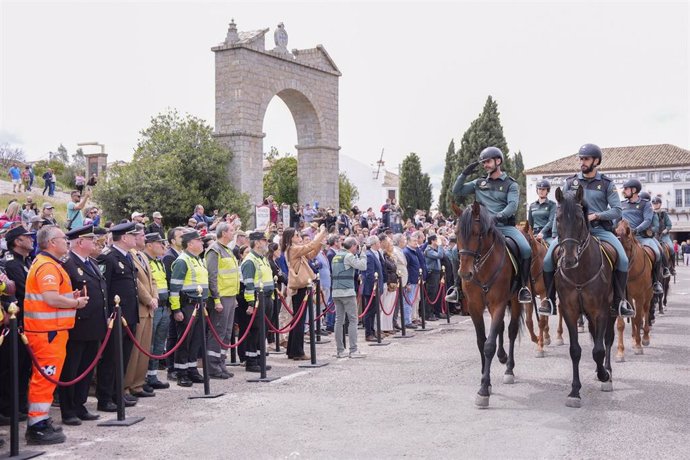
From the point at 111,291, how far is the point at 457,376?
15.7 ft

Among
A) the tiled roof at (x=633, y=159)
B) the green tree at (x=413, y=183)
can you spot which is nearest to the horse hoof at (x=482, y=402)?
the green tree at (x=413, y=183)

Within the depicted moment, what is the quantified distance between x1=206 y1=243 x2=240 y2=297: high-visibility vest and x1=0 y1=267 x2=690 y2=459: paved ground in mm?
1299

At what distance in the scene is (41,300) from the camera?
7.55 meters

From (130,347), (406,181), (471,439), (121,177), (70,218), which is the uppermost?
(406,181)

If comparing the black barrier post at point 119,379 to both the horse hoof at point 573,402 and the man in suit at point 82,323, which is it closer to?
the man in suit at point 82,323

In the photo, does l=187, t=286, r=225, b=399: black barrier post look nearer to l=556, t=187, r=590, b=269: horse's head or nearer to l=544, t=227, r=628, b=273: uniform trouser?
l=544, t=227, r=628, b=273: uniform trouser

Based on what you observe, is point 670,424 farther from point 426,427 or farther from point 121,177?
point 121,177

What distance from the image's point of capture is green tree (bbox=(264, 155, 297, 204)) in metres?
55.3

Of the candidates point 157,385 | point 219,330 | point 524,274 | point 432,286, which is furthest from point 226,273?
point 432,286

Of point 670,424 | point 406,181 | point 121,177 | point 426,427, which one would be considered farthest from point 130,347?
point 406,181

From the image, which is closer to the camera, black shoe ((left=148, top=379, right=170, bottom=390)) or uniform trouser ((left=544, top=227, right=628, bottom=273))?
uniform trouser ((left=544, top=227, right=628, bottom=273))

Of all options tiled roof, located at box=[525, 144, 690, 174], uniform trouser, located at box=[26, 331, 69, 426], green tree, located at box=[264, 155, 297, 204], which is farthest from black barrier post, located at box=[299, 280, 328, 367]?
tiled roof, located at box=[525, 144, 690, 174]

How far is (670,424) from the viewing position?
24.9ft

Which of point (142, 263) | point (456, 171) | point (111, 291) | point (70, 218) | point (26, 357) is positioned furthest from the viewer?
point (456, 171)
